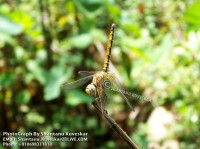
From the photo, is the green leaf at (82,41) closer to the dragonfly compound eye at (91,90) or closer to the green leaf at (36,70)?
the green leaf at (36,70)

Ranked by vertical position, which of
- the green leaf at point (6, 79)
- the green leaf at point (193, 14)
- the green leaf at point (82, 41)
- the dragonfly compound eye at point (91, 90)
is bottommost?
the dragonfly compound eye at point (91, 90)

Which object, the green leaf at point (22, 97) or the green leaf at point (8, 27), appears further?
the green leaf at point (22, 97)

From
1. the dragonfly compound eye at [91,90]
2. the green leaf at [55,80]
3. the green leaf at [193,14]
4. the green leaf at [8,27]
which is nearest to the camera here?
the dragonfly compound eye at [91,90]

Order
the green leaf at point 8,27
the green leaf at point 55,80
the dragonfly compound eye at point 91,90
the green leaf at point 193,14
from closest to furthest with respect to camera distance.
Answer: the dragonfly compound eye at point 91,90, the green leaf at point 193,14, the green leaf at point 8,27, the green leaf at point 55,80

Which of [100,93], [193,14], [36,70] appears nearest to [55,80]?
[36,70]

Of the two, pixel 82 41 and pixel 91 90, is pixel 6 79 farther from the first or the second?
pixel 91 90

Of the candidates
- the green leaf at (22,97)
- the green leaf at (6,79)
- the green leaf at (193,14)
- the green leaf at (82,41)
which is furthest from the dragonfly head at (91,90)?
the green leaf at (22,97)

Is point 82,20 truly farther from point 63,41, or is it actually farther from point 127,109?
point 127,109
